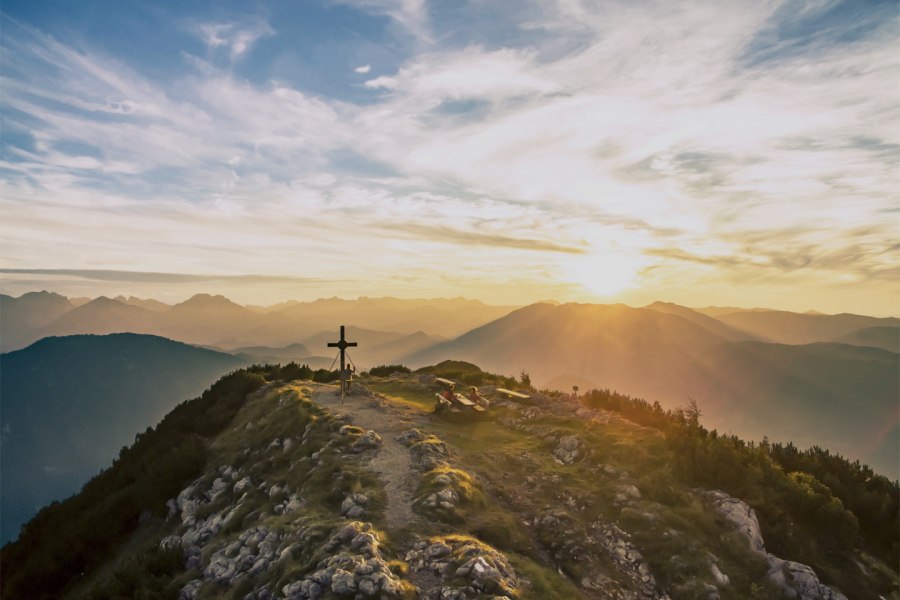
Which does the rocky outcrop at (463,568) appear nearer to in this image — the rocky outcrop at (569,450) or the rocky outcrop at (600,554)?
the rocky outcrop at (600,554)

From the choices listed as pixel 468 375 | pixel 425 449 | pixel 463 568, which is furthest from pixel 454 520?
pixel 468 375

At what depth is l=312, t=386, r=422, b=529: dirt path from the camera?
1912 cm

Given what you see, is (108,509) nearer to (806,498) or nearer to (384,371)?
(384,371)

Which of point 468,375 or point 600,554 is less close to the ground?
point 468,375

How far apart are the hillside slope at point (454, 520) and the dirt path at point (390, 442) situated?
0.11 metres

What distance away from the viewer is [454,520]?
18.2 m

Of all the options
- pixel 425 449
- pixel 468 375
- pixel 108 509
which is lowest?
pixel 108 509

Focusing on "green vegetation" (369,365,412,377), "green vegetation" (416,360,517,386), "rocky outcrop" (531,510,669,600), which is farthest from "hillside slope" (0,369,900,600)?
"green vegetation" (369,365,412,377)

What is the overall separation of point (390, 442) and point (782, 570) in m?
17.6

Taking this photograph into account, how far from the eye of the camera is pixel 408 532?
56.4ft

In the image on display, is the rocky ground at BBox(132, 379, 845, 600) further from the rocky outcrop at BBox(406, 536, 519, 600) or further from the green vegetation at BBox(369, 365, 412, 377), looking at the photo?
the green vegetation at BBox(369, 365, 412, 377)

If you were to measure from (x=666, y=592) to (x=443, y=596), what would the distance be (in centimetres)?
790

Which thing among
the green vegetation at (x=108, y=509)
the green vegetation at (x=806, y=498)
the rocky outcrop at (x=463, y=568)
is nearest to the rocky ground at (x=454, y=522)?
the rocky outcrop at (x=463, y=568)

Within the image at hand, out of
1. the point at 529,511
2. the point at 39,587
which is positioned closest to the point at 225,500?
the point at 39,587
